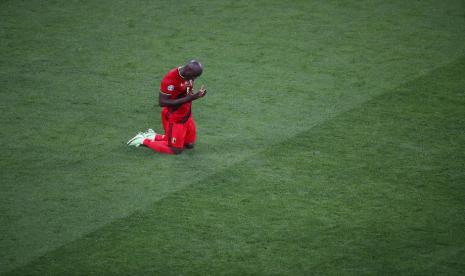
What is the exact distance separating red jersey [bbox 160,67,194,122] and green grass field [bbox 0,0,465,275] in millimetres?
496

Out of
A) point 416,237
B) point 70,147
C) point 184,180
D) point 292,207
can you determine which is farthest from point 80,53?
point 416,237

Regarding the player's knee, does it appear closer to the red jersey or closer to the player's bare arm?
the red jersey

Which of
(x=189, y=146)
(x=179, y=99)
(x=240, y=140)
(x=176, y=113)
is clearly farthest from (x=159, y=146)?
(x=240, y=140)

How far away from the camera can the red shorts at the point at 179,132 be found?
27.9 feet

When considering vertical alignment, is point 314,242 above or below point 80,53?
below

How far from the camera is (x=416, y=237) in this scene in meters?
6.91

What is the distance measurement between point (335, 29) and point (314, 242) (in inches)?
245

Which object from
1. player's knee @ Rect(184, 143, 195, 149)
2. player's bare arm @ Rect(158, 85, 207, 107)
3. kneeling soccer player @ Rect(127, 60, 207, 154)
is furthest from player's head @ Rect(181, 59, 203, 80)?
player's knee @ Rect(184, 143, 195, 149)

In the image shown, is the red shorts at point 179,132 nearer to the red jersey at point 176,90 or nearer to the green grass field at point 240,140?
the red jersey at point 176,90

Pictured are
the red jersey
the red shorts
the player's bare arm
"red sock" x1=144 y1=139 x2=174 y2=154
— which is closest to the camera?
the player's bare arm

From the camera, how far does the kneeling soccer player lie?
27.4 ft

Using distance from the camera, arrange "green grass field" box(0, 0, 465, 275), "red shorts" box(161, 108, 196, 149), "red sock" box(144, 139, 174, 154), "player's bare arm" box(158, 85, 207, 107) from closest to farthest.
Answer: "green grass field" box(0, 0, 465, 275)
"player's bare arm" box(158, 85, 207, 107)
"red shorts" box(161, 108, 196, 149)
"red sock" box(144, 139, 174, 154)

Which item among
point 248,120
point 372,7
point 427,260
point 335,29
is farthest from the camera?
point 372,7

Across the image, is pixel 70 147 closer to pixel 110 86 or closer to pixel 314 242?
pixel 110 86
